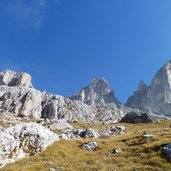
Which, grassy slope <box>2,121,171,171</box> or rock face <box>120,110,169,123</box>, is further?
rock face <box>120,110,169,123</box>

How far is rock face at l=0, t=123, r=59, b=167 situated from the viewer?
120 feet

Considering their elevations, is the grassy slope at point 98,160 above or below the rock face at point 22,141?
below

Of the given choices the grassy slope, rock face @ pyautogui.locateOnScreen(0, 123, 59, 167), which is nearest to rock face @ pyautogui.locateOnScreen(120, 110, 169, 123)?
the grassy slope

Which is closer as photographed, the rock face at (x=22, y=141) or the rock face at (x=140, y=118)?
the rock face at (x=22, y=141)

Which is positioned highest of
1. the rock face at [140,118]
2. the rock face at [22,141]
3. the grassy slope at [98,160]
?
the rock face at [140,118]

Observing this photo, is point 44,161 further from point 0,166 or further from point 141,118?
point 141,118

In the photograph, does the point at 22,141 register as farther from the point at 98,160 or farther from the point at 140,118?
the point at 140,118

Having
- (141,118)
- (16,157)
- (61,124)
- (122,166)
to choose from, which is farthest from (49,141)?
(141,118)

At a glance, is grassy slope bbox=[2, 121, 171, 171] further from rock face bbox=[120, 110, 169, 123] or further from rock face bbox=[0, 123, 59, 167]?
rock face bbox=[120, 110, 169, 123]

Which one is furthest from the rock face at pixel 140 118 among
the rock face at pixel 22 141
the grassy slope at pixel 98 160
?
the rock face at pixel 22 141

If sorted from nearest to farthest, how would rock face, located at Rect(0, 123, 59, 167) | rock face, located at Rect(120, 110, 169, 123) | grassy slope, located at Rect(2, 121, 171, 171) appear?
grassy slope, located at Rect(2, 121, 171, 171) → rock face, located at Rect(0, 123, 59, 167) → rock face, located at Rect(120, 110, 169, 123)

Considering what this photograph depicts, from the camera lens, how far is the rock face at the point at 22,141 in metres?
36.6

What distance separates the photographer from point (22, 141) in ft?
132

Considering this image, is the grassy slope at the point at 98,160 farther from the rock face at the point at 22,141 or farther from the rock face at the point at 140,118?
the rock face at the point at 140,118
